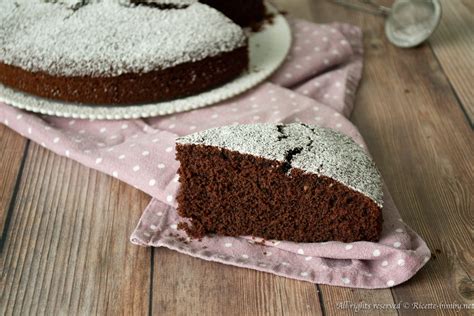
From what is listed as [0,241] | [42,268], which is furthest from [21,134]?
[42,268]

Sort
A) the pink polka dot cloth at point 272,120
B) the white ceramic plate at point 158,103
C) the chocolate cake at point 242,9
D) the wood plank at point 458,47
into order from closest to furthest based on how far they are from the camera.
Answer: the pink polka dot cloth at point 272,120
the white ceramic plate at point 158,103
the wood plank at point 458,47
the chocolate cake at point 242,9

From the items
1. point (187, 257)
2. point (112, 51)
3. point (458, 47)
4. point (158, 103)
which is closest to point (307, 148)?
point (187, 257)

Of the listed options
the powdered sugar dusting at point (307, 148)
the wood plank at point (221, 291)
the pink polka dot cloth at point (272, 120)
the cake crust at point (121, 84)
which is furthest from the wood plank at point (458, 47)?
the wood plank at point (221, 291)

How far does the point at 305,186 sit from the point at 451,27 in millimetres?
1818

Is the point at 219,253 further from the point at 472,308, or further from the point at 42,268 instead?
the point at 472,308

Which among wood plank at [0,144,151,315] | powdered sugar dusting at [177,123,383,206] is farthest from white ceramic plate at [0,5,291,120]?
powdered sugar dusting at [177,123,383,206]

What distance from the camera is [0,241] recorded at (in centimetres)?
208

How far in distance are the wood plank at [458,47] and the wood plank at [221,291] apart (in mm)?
1222

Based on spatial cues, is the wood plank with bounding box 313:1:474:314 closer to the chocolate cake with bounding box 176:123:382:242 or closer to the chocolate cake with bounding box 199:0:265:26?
the chocolate cake with bounding box 176:123:382:242

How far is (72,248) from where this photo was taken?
2045mm

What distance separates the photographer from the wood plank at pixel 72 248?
1.88 metres

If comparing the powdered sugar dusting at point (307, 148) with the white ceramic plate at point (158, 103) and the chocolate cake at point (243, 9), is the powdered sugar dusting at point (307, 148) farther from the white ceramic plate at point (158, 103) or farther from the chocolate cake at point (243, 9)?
the chocolate cake at point (243, 9)

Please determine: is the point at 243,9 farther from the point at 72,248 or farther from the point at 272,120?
the point at 72,248

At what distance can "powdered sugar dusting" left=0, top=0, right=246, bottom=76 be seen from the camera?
261cm
